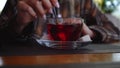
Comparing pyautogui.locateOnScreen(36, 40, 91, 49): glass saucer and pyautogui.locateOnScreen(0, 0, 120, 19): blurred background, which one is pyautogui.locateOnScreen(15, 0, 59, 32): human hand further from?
pyautogui.locateOnScreen(0, 0, 120, 19): blurred background

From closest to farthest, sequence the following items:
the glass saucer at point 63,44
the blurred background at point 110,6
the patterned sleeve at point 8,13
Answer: the glass saucer at point 63,44 < the patterned sleeve at point 8,13 < the blurred background at point 110,6

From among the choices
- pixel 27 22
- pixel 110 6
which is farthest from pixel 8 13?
pixel 110 6

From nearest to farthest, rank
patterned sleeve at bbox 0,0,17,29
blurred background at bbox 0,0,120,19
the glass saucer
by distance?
the glass saucer < patterned sleeve at bbox 0,0,17,29 < blurred background at bbox 0,0,120,19

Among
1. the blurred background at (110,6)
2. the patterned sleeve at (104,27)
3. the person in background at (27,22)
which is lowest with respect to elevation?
the blurred background at (110,6)

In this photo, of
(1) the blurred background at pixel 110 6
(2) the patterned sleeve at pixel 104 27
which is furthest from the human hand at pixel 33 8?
(1) the blurred background at pixel 110 6

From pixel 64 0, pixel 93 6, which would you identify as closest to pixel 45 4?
pixel 64 0

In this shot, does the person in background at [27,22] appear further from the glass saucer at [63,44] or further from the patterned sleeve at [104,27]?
the glass saucer at [63,44]

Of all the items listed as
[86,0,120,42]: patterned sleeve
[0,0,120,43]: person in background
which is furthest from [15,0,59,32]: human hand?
[86,0,120,42]: patterned sleeve

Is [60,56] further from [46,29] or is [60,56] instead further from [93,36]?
[93,36]
